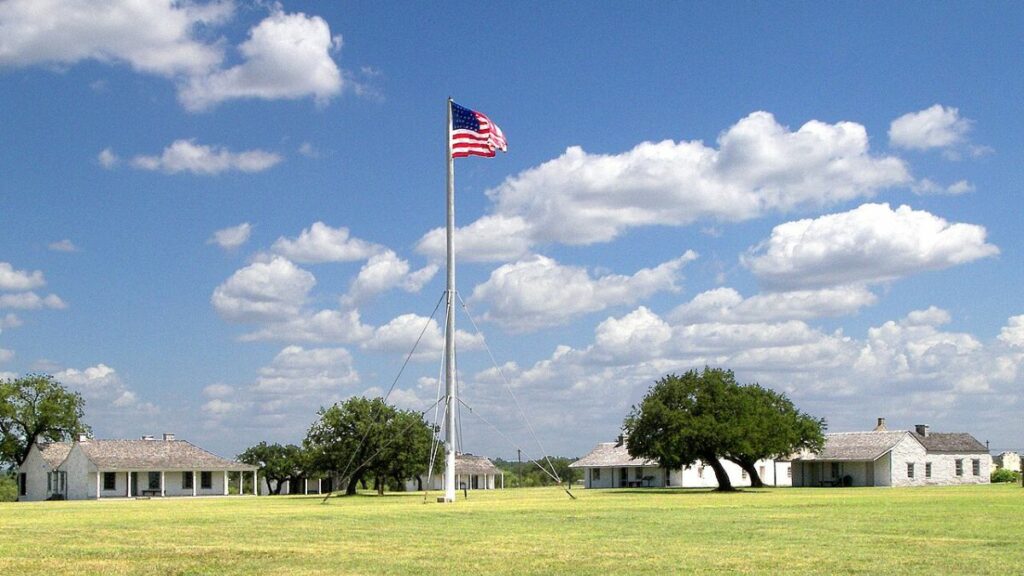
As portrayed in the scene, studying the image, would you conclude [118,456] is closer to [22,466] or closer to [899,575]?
[22,466]

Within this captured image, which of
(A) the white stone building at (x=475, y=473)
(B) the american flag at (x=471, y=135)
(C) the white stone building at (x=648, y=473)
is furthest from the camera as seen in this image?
(A) the white stone building at (x=475, y=473)

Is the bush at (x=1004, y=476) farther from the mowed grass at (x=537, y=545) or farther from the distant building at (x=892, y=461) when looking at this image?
the mowed grass at (x=537, y=545)

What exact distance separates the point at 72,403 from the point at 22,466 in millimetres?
5789

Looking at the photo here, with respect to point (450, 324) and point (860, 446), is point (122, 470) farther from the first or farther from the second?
point (860, 446)

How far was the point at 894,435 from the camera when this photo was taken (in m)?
92.6

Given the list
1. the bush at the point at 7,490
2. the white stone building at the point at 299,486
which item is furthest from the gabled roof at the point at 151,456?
the bush at the point at 7,490

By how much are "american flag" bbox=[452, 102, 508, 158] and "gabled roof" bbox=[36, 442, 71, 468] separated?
48939mm

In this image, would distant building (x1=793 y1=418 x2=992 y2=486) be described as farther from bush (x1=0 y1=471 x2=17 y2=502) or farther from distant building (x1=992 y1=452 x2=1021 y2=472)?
bush (x1=0 y1=471 x2=17 y2=502)

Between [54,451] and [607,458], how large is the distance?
1746 inches

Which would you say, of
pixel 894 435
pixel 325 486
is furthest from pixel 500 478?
pixel 894 435

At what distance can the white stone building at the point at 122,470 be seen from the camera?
82062mm

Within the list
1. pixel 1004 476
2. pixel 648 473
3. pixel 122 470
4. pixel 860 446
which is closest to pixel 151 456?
pixel 122 470

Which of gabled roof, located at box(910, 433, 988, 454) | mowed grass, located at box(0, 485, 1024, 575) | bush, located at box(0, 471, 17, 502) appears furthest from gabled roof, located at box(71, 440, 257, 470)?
gabled roof, located at box(910, 433, 988, 454)

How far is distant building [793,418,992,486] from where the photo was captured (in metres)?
90.4
